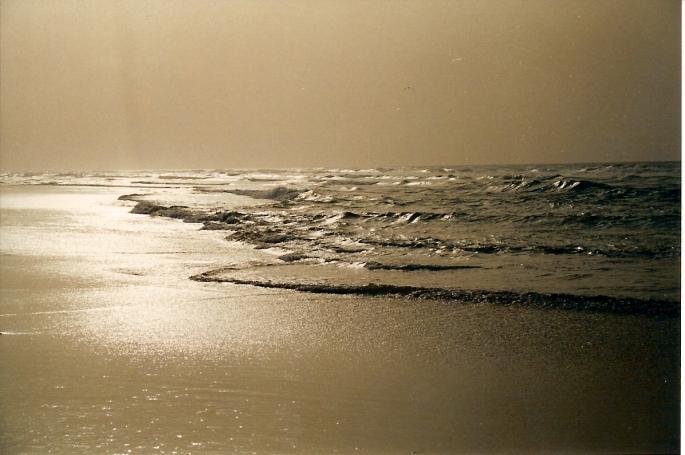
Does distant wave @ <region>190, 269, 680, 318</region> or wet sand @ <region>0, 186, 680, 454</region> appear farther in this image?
distant wave @ <region>190, 269, 680, 318</region>

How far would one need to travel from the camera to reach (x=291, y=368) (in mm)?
2330

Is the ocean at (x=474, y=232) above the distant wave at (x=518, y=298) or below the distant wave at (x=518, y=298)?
above

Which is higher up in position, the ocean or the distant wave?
the ocean

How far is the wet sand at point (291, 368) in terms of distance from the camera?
2234 millimetres

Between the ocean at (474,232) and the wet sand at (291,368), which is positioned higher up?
the ocean at (474,232)

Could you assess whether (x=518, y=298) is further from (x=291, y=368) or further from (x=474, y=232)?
(x=291, y=368)

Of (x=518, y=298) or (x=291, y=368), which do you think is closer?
(x=291, y=368)

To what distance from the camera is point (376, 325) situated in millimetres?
2441

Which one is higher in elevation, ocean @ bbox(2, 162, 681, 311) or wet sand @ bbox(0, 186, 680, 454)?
ocean @ bbox(2, 162, 681, 311)

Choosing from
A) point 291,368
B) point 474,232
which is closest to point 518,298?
point 474,232

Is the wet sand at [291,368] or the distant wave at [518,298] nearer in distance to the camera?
the wet sand at [291,368]

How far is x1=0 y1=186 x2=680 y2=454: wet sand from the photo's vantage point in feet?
7.33

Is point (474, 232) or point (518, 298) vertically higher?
point (474, 232)

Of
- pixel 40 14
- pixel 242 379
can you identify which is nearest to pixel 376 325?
pixel 242 379
